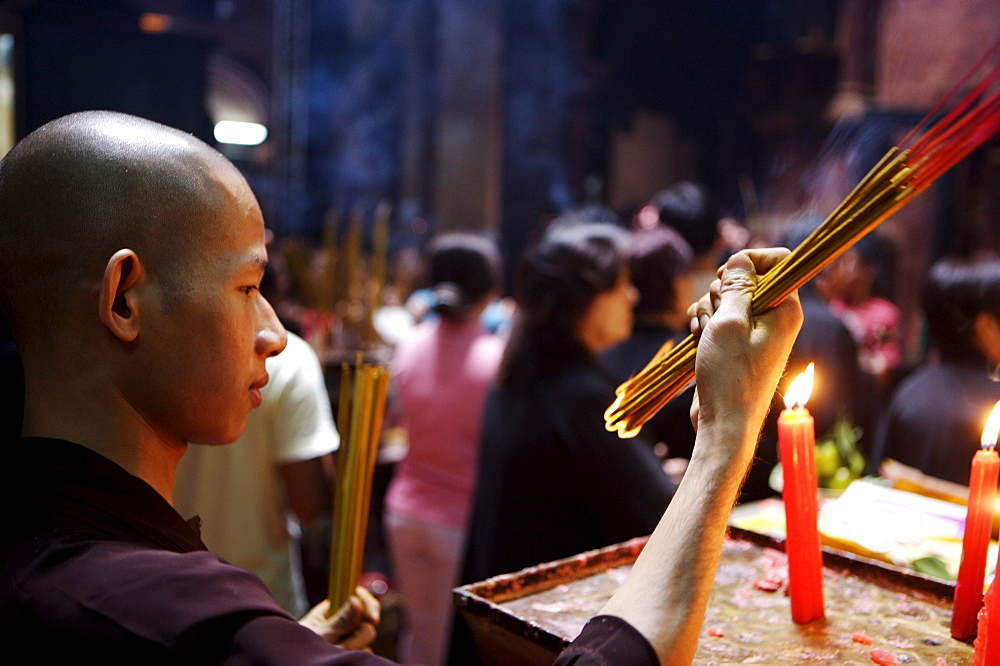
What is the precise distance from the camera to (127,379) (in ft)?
3.14

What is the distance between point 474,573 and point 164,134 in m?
1.68

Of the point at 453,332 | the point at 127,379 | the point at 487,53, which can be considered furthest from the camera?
the point at 487,53

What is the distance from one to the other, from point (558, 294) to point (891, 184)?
60.7 inches

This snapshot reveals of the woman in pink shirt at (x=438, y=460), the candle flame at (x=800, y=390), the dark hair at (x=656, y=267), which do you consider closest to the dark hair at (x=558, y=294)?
the dark hair at (x=656, y=267)

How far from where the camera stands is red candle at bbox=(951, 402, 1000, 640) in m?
0.90

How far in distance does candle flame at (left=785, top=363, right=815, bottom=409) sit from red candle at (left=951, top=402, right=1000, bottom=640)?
0.61 feet

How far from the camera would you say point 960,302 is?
7.71 ft

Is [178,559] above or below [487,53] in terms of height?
below

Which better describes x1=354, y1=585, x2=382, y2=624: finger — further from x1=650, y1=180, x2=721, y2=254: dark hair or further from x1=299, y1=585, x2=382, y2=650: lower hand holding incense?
x1=650, y1=180, x2=721, y2=254: dark hair

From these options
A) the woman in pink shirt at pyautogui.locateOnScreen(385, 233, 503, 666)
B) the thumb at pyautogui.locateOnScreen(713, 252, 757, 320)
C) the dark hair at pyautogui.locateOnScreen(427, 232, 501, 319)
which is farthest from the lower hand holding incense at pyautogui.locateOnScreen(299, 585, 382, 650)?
the dark hair at pyautogui.locateOnScreen(427, 232, 501, 319)

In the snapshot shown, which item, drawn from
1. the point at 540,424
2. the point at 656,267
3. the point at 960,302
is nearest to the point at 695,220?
the point at 656,267

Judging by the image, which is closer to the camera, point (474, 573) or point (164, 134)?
point (164, 134)

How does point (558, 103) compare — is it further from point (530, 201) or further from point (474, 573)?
point (474, 573)

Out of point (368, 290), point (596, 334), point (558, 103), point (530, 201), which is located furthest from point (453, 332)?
point (558, 103)
